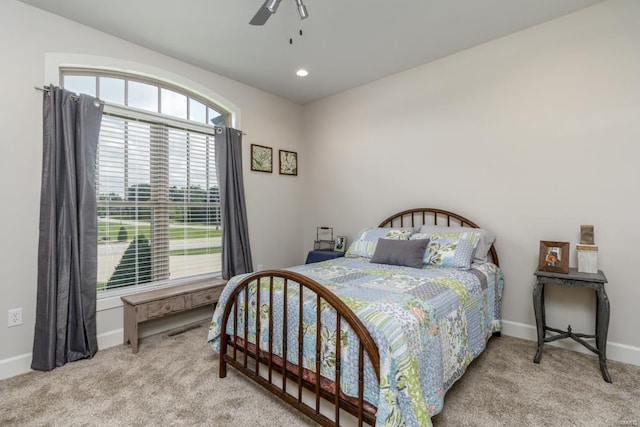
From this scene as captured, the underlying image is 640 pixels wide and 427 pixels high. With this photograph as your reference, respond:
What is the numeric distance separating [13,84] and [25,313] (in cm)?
173

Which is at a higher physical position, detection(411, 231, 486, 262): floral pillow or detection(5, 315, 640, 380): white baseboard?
detection(411, 231, 486, 262): floral pillow

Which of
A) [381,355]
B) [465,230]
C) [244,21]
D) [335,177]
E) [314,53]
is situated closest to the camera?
[381,355]

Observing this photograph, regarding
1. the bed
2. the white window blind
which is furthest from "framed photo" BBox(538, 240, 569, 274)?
the white window blind

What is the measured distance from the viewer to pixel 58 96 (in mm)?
2391

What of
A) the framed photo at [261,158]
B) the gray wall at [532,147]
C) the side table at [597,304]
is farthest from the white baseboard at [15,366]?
the side table at [597,304]

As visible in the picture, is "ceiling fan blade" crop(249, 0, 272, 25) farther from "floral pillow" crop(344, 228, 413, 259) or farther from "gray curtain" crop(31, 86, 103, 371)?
"floral pillow" crop(344, 228, 413, 259)

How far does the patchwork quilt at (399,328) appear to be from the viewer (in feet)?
4.22

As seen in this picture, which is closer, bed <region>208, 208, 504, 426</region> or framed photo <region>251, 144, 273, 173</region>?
bed <region>208, 208, 504, 426</region>

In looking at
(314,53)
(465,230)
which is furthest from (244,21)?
(465,230)

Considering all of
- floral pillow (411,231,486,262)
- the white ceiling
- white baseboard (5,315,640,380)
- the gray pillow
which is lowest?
white baseboard (5,315,640,380)

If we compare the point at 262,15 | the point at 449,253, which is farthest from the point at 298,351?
the point at 262,15

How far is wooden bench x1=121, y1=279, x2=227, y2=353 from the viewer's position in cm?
259

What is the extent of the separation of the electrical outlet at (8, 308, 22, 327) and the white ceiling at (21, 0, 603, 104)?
7.68 ft

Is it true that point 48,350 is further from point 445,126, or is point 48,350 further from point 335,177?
point 445,126
